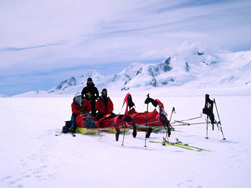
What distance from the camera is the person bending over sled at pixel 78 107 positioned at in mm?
8004

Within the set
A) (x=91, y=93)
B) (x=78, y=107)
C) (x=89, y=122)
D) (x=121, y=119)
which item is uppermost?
(x=91, y=93)

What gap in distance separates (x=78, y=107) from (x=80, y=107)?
0.08 meters

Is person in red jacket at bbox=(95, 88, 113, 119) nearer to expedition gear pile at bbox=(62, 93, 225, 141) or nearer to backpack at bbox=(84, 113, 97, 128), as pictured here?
expedition gear pile at bbox=(62, 93, 225, 141)

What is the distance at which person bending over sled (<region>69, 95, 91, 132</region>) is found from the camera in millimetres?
8004

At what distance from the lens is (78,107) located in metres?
8.35

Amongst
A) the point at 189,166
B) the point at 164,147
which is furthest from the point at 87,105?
the point at 189,166

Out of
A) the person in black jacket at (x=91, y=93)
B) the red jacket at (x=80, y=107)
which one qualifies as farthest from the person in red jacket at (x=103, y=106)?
the person in black jacket at (x=91, y=93)

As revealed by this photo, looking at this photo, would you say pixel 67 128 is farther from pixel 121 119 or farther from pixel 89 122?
pixel 121 119

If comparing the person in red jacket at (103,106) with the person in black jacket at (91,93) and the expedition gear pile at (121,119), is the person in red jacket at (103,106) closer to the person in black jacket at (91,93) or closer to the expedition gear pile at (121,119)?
the expedition gear pile at (121,119)

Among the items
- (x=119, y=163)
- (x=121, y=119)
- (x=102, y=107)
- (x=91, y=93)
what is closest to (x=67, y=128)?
(x=102, y=107)

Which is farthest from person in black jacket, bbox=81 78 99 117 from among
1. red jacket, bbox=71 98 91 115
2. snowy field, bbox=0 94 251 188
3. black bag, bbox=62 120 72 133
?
snowy field, bbox=0 94 251 188

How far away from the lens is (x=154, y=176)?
4004mm

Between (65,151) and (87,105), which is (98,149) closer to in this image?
(65,151)

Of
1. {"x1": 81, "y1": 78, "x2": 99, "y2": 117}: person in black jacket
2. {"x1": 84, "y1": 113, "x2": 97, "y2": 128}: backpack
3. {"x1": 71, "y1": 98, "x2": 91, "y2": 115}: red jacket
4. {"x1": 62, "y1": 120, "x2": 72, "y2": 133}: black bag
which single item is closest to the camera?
{"x1": 84, "y1": 113, "x2": 97, "y2": 128}: backpack
